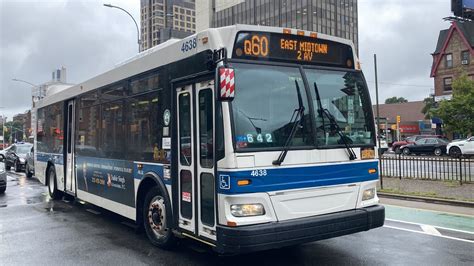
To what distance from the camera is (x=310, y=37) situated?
19.8 ft

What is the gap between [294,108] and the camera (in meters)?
5.52

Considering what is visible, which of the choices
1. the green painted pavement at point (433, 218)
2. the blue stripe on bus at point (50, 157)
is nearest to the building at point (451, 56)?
the green painted pavement at point (433, 218)

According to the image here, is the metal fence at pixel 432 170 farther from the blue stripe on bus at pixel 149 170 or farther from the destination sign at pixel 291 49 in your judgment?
the blue stripe on bus at pixel 149 170

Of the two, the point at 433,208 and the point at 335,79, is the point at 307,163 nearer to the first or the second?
the point at 335,79

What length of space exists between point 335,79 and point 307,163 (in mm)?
1350

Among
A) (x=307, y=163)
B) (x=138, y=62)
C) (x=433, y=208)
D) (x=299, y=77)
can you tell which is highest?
(x=138, y=62)

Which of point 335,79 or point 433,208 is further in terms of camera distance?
point 433,208

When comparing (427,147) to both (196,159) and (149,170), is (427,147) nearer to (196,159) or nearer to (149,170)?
(149,170)

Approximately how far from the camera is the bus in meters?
5.13

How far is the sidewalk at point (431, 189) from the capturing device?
11.9m

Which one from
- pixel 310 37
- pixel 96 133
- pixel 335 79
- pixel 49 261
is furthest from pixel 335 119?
pixel 96 133

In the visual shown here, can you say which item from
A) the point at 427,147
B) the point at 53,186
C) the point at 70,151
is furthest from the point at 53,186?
the point at 427,147

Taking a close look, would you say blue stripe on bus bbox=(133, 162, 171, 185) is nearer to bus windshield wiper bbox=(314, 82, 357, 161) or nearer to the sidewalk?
bus windshield wiper bbox=(314, 82, 357, 161)

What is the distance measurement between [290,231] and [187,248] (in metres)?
2.28
